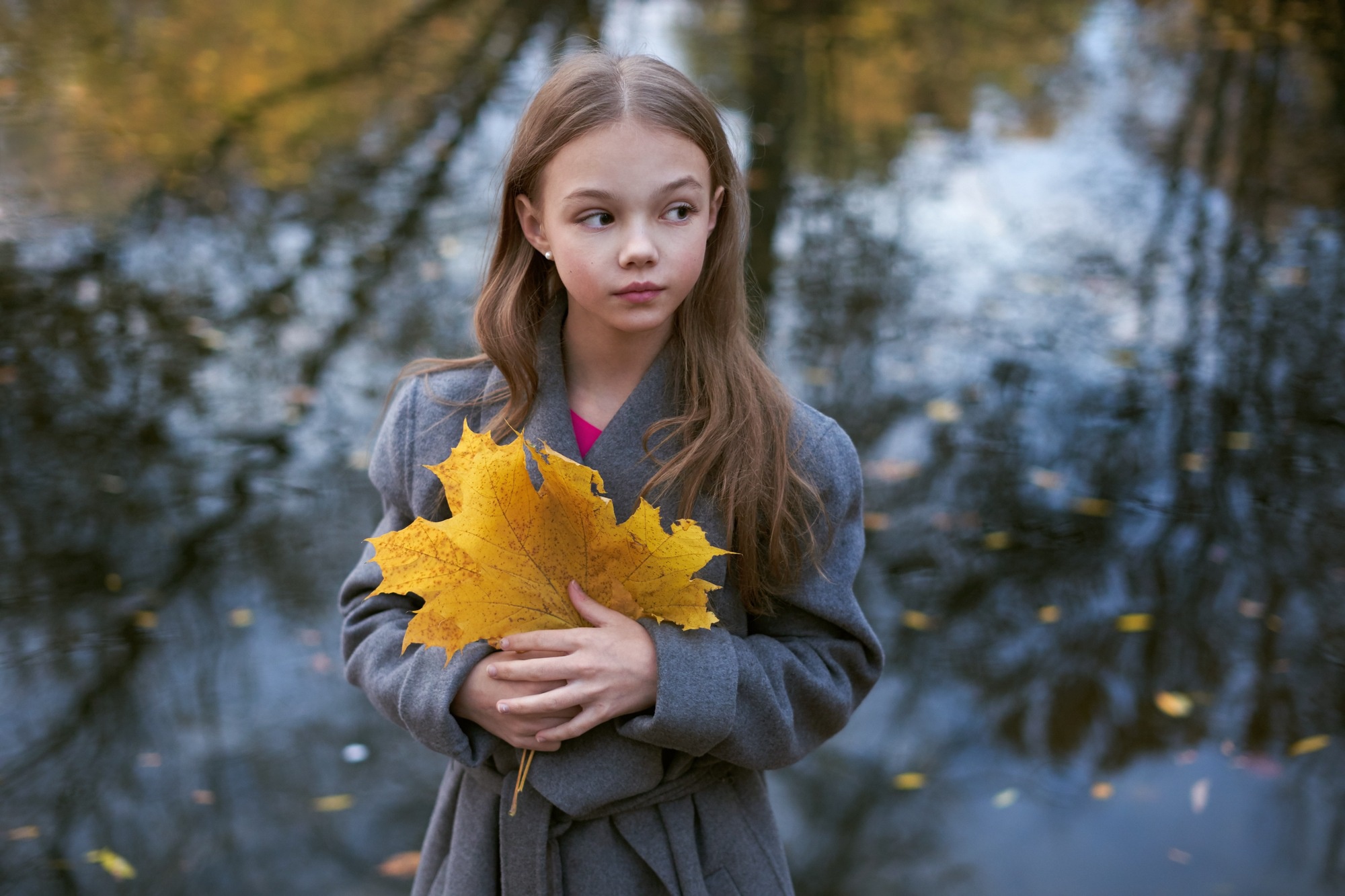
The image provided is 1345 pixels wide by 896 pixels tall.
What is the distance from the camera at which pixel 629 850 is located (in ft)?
5.03

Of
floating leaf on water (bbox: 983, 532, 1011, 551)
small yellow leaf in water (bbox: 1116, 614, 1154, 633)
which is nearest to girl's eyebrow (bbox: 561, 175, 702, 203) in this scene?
small yellow leaf in water (bbox: 1116, 614, 1154, 633)

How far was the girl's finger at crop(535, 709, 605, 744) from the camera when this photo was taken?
1354 mm

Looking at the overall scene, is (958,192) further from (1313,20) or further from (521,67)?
(1313,20)

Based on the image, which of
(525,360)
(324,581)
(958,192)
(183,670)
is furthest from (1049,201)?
(525,360)

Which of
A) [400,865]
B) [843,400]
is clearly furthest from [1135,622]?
[400,865]

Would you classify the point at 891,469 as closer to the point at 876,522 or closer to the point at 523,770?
the point at 876,522

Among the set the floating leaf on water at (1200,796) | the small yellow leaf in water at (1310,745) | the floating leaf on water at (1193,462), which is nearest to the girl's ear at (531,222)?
the floating leaf on water at (1200,796)

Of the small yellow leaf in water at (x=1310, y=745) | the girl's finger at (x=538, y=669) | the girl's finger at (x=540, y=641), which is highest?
the girl's finger at (x=540, y=641)

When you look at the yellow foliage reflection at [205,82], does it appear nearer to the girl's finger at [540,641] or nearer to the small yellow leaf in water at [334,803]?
the small yellow leaf in water at [334,803]

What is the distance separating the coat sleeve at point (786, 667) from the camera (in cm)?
137

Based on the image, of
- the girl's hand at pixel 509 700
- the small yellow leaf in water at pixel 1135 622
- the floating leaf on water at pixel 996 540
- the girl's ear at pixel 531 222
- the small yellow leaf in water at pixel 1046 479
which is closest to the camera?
the girl's hand at pixel 509 700

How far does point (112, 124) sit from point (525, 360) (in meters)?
6.54

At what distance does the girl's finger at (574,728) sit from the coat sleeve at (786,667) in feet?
0.17

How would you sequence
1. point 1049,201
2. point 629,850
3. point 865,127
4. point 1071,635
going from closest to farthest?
point 629,850
point 1071,635
point 1049,201
point 865,127
